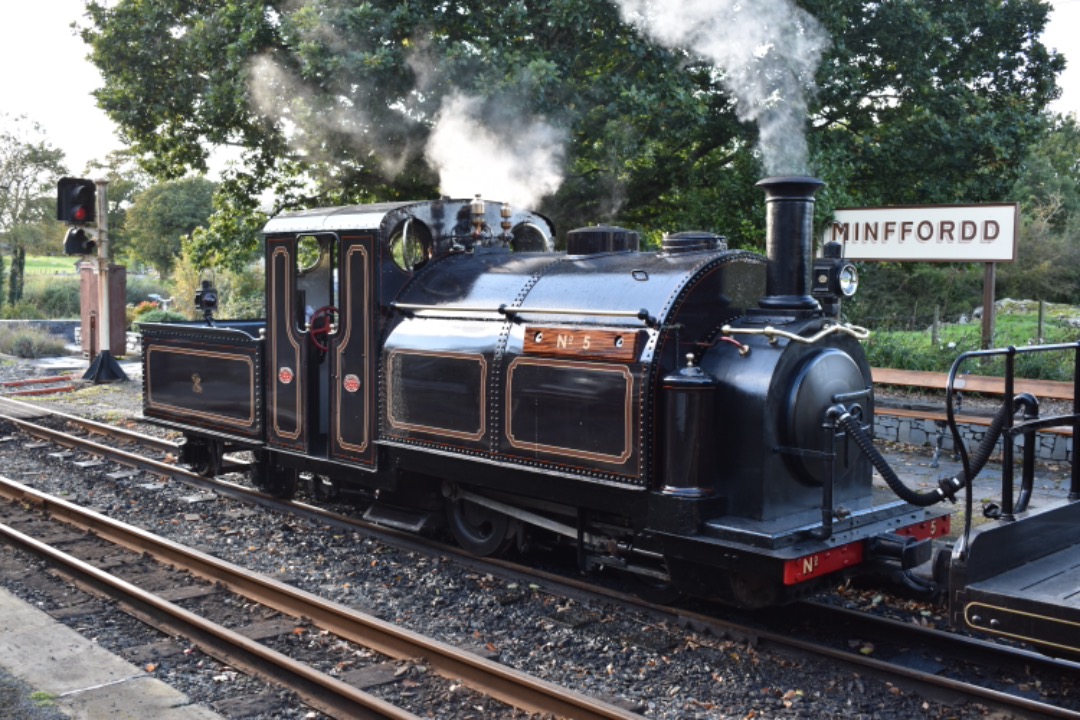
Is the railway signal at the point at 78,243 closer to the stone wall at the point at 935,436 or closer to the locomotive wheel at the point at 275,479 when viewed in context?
the locomotive wheel at the point at 275,479

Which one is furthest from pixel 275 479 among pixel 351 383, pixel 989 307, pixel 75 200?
pixel 989 307

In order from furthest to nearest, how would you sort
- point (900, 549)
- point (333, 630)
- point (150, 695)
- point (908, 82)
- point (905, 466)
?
point (908, 82), point (905, 466), point (333, 630), point (900, 549), point (150, 695)

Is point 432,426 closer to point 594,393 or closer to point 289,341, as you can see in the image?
point 594,393

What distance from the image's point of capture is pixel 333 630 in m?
5.55

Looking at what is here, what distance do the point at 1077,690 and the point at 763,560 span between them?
1.58 metres

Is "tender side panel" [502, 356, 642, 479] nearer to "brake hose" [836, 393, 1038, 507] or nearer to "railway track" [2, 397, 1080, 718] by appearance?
"railway track" [2, 397, 1080, 718]

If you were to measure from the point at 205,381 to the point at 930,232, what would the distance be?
330 inches

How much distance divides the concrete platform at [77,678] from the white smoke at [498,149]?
19.5 ft

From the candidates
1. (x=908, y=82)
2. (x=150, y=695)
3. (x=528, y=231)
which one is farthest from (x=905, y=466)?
(x=150, y=695)

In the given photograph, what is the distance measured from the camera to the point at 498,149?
428 inches

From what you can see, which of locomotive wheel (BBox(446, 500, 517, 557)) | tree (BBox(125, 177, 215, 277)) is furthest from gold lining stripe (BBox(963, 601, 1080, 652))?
tree (BBox(125, 177, 215, 277))

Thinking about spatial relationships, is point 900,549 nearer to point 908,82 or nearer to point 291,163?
point 908,82

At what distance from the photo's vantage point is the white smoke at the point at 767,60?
9922mm

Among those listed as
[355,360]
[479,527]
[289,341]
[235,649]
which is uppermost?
[289,341]
